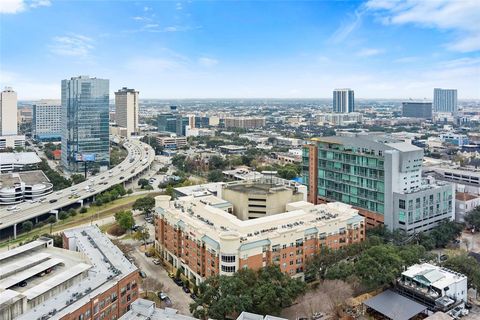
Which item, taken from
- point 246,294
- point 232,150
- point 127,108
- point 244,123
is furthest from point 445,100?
point 246,294

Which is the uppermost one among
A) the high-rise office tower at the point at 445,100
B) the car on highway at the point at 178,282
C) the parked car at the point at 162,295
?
the high-rise office tower at the point at 445,100

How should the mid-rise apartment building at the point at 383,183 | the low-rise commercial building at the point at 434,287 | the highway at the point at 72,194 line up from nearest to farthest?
the low-rise commercial building at the point at 434,287
the mid-rise apartment building at the point at 383,183
the highway at the point at 72,194

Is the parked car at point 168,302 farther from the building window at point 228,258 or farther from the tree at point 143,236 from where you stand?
the tree at point 143,236

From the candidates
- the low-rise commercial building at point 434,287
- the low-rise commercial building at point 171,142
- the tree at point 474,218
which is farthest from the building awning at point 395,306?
the low-rise commercial building at point 171,142

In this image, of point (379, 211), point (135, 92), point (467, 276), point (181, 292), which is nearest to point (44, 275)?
point (181, 292)

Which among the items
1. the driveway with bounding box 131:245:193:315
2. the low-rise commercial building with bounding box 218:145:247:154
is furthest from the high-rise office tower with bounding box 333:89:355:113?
the driveway with bounding box 131:245:193:315

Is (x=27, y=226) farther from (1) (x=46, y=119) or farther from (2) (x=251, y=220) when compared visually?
(1) (x=46, y=119)
